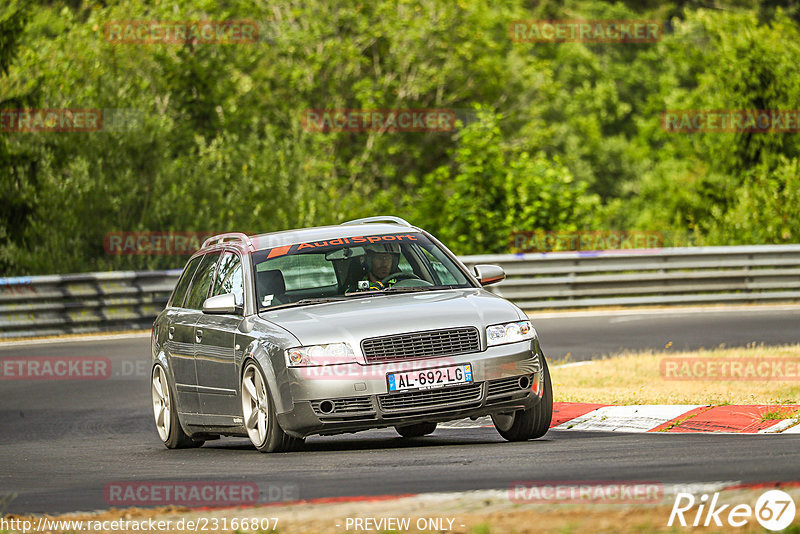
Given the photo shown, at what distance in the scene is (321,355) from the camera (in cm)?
899

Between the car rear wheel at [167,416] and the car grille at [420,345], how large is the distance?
275 centimetres

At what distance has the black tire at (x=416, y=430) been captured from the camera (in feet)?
35.7

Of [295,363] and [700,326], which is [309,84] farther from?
[295,363]

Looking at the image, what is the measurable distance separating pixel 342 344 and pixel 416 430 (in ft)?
7.10

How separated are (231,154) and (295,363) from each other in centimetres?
2368

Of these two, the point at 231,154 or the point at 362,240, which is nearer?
the point at 362,240

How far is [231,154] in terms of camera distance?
3222cm

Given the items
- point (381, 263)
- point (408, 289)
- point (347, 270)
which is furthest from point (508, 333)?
point (347, 270)

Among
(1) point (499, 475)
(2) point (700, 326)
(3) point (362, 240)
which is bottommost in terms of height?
(2) point (700, 326)

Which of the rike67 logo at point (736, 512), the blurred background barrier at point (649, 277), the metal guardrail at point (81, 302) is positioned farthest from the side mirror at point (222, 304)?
the blurred background barrier at point (649, 277)

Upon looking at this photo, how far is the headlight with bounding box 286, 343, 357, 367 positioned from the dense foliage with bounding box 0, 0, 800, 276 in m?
17.6

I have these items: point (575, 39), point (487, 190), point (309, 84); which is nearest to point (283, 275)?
point (487, 190)

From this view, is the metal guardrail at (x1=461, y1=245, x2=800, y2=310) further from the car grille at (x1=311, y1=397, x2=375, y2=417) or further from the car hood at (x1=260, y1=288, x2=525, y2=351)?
the car grille at (x1=311, y1=397, x2=375, y2=417)

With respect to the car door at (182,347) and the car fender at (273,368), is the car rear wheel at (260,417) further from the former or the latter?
the car door at (182,347)
